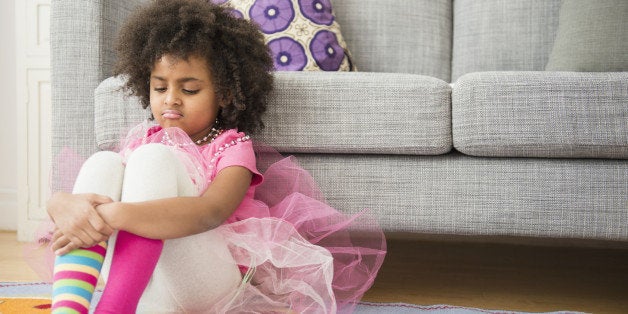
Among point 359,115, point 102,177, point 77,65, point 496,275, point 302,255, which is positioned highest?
point 77,65

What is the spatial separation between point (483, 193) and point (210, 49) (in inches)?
25.0

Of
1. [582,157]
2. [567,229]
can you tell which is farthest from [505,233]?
[582,157]

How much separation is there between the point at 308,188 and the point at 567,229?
21.4 inches

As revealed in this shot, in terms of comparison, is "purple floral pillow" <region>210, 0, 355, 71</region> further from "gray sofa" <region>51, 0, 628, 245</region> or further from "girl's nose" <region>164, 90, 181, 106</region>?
"girl's nose" <region>164, 90, 181, 106</region>

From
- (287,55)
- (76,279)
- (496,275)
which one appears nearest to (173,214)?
(76,279)

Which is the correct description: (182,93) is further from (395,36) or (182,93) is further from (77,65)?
(395,36)

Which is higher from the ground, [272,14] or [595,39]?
[272,14]

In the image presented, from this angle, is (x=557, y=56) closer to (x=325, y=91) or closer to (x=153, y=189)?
(x=325, y=91)

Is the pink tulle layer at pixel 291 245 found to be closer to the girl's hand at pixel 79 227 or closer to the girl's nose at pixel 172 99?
the girl's nose at pixel 172 99

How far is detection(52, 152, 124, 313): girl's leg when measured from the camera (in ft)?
2.67

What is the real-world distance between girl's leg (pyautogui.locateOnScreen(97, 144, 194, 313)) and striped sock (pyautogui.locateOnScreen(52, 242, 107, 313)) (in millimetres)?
20

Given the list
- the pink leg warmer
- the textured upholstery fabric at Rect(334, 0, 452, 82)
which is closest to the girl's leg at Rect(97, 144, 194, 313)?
the pink leg warmer

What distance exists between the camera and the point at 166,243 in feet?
3.03

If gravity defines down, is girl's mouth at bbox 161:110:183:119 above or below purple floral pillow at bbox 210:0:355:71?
below
